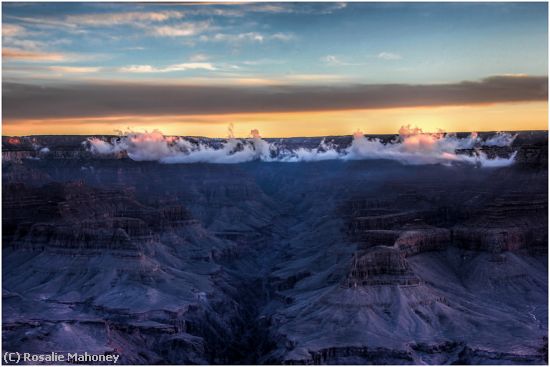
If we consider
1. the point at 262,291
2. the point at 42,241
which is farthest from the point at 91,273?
the point at 262,291

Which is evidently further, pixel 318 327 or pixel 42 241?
pixel 42 241

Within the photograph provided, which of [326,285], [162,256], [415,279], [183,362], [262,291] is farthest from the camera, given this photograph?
[162,256]

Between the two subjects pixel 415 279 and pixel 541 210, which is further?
pixel 541 210

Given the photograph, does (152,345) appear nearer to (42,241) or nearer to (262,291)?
(262,291)

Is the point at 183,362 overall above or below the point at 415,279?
below

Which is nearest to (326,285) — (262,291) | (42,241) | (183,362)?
(262,291)

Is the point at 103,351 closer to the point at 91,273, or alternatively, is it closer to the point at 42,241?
the point at 91,273

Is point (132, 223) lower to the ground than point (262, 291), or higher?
higher

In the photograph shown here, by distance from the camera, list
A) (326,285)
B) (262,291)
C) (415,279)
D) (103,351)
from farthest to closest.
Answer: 1. (262,291)
2. (326,285)
3. (415,279)
4. (103,351)

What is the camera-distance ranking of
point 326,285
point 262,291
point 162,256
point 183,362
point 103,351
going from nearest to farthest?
point 103,351
point 183,362
point 326,285
point 262,291
point 162,256
